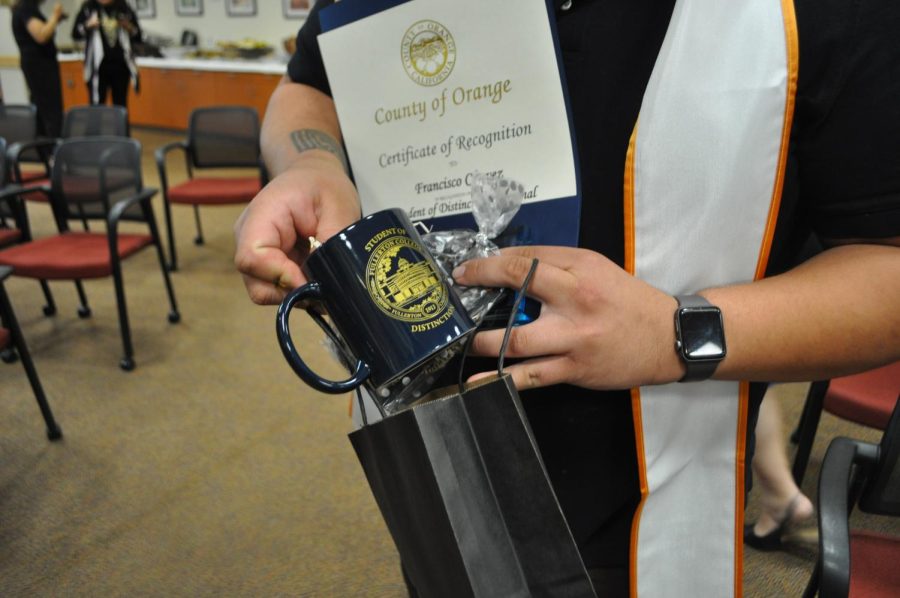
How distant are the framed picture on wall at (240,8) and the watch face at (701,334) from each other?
27.7ft

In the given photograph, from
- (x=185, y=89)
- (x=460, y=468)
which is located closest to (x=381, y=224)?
(x=460, y=468)

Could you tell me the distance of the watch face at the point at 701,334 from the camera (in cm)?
56

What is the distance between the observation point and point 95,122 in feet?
13.1

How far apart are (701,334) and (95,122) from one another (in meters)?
4.36

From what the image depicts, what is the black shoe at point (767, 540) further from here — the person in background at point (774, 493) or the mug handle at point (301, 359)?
the mug handle at point (301, 359)

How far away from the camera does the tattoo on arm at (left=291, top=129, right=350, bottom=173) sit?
79 centimetres

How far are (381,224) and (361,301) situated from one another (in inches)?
2.7

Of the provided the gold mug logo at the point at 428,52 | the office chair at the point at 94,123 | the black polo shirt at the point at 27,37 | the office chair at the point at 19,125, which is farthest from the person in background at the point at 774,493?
the black polo shirt at the point at 27,37

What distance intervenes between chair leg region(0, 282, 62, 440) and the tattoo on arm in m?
1.88

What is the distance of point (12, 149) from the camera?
3.57 m

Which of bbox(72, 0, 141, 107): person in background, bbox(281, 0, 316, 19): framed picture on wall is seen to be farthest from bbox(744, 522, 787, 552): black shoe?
bbox(281, 0, 316, 19): framed picture on wall

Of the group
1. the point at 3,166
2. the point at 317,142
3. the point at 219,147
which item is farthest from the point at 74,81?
the point at 317,142

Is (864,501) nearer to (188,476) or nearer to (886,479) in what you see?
(886,479)

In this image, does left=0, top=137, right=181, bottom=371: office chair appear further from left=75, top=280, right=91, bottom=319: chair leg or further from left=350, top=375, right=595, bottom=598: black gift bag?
left=350, top=375, right=595, bottom=598: black gift bag
